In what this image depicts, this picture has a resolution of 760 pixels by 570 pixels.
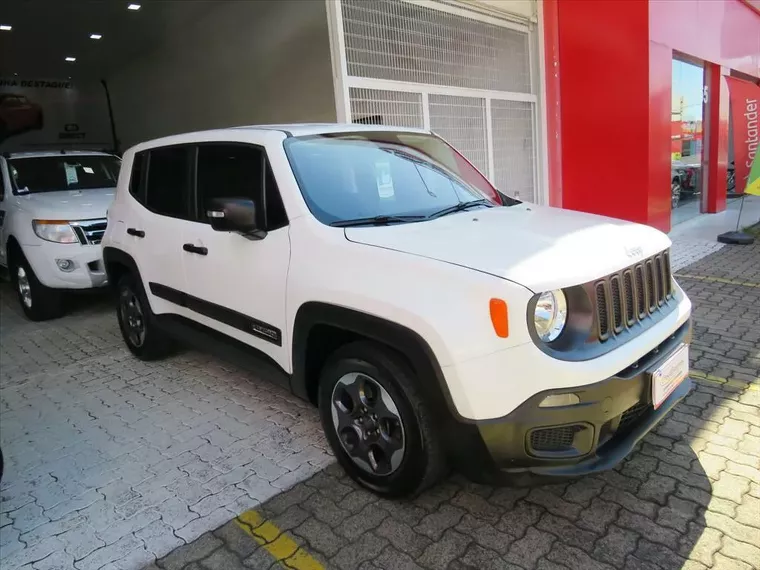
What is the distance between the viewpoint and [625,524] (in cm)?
261

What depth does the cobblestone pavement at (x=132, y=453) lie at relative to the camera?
2.76m

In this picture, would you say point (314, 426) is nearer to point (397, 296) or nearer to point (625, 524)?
point (397, 296)

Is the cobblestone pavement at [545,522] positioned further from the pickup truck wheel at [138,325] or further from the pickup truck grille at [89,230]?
the pickup truck grille at [89,230]

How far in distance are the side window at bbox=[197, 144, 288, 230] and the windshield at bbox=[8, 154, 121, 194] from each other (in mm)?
4023

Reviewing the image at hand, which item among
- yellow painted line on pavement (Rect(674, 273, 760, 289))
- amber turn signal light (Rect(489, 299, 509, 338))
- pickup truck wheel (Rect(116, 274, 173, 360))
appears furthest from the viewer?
yellow painted line on pavement (Rect(674, 273, 760, 289))

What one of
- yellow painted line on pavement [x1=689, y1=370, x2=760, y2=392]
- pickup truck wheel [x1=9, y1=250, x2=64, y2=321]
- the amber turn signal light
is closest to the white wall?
pickup truck wheel [x1=9, y1=250, x2=64, y2=321]

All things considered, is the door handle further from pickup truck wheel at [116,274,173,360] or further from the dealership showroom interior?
pickup truck wheel at [116,274,173,360]

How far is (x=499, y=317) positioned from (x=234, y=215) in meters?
1.56

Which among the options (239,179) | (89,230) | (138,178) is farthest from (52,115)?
(239,179)

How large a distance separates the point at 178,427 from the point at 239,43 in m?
8.38

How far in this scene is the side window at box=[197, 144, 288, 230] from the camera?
3225 mm

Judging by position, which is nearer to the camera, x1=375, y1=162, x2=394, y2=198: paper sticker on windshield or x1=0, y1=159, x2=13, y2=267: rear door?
x1=375, y1=162, x2=394, y2=198: paper sticker on windshield

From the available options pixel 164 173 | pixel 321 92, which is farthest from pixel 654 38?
pixel 164 173

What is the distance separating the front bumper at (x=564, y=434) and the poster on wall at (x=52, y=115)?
1790 cm
